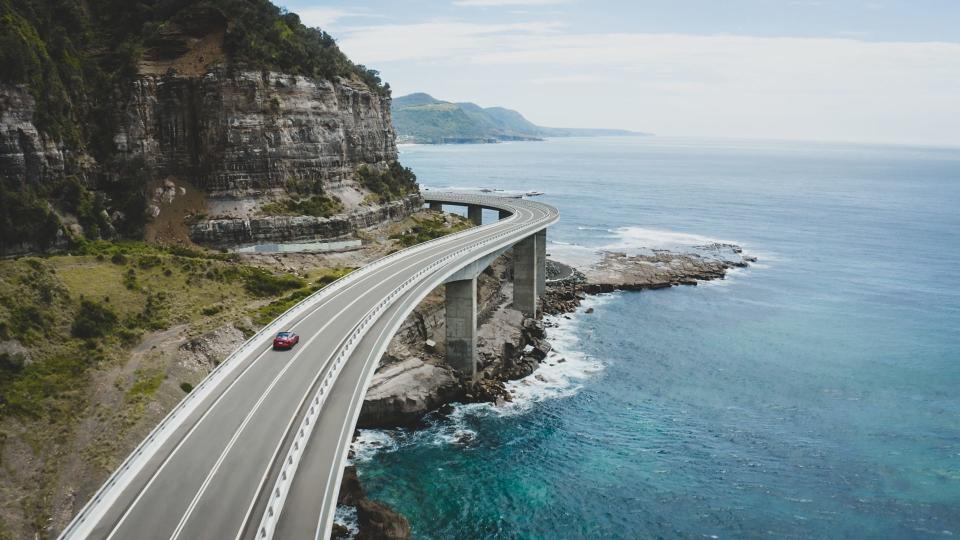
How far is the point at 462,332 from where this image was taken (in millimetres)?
68000

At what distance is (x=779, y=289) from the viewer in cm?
10381

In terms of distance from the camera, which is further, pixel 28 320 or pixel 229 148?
pixel 229 148

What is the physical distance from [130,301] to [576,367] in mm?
42845

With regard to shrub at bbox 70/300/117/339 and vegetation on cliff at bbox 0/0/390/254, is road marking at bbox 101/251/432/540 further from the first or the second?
vegetation on cliff at bbox 0/0/390/254

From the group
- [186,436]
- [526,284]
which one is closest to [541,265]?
[526,284]

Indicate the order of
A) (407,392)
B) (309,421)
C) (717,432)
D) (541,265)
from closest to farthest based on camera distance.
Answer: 1. (309,421)
2. (717,432)
3. (407,392)
4. (541,265)

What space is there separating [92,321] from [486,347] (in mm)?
37612

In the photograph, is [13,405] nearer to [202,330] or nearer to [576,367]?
[202,330]

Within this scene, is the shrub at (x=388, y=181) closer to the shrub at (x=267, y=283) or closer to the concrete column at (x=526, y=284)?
the concrete column at (x=526, y=284)

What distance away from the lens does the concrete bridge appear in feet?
85.4

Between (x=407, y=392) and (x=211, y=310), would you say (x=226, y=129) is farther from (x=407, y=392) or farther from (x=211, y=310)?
(x=407, y=392)

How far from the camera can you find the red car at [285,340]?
44.3 metres

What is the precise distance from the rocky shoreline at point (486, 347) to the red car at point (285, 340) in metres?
9.79

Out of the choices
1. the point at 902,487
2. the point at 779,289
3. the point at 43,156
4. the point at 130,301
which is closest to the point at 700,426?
the point at 902,487
